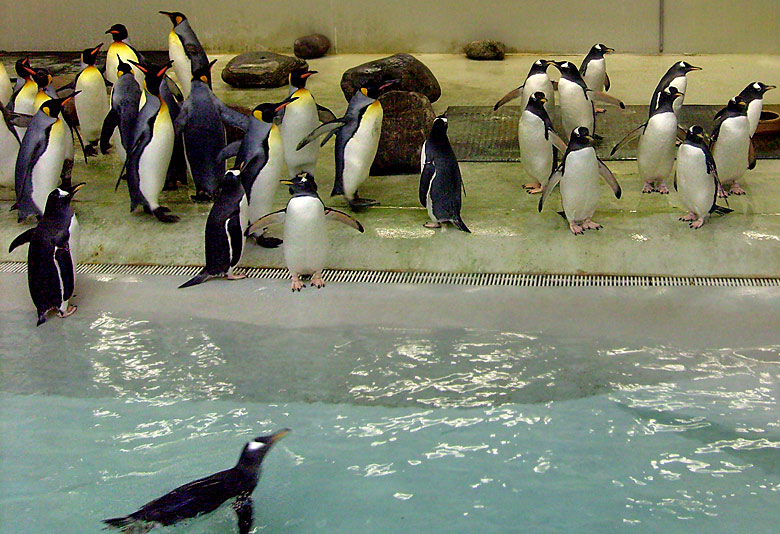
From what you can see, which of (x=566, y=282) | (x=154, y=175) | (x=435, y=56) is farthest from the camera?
(x=435, y=56)

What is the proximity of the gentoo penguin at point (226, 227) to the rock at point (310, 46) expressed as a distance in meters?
4.68

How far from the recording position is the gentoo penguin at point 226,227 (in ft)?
13.6

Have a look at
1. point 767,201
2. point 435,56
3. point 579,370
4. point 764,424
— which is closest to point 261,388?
point 579,370

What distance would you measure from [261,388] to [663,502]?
1.50 metres

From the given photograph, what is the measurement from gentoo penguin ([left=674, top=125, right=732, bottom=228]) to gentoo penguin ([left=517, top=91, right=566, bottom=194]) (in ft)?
2.03

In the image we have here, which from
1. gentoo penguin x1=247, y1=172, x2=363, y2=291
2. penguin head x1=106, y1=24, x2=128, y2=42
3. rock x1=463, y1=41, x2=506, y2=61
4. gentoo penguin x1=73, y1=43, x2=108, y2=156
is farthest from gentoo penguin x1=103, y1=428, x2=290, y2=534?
rock x1=463, y1=41, x2=506, y2=61

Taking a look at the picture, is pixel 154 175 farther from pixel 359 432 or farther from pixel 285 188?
pixel 359 432

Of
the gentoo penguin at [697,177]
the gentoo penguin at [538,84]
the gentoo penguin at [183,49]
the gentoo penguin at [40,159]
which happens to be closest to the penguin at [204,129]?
the gentoo penguin at [40,159]

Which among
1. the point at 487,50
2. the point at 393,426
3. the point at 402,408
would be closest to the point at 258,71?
the point at 487,50

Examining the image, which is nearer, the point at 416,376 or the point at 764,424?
the point at 764,424

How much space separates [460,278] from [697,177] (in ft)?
3.93

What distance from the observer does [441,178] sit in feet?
14.6

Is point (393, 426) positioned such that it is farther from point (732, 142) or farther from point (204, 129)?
point (732, 142)

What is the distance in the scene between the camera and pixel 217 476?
108 inches
